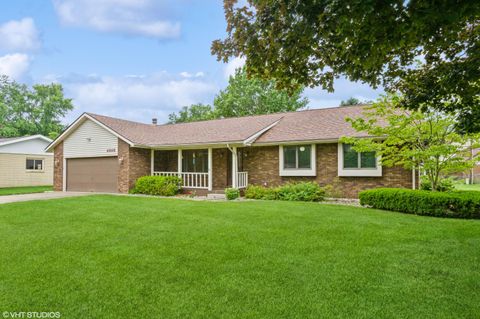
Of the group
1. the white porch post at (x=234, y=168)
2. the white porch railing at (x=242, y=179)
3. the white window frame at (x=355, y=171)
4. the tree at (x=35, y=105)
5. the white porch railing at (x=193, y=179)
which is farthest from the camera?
the tree at (x=35, y=105)

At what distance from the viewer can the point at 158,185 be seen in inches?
600

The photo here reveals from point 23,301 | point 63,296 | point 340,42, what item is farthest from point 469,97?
point 23,301

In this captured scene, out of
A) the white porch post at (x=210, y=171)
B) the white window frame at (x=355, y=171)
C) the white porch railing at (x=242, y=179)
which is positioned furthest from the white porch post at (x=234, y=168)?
the white window frame at (x=355, y=171)

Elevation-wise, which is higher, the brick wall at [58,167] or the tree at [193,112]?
the tree at [193,112]

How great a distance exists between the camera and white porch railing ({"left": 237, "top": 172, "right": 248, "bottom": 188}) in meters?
15.0

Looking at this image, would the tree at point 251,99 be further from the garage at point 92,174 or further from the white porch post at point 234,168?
the white porch post at point 234,168

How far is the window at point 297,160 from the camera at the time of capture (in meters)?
14.0

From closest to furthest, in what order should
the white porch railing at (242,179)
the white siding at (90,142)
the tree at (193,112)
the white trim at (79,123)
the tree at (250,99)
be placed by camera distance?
the white porch railing at (242,179) < the white trim at (79,123) < the white siding at (90,142) < the tree at (250,99) < the tree at (193,112)

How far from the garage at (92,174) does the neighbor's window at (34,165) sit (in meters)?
8.24

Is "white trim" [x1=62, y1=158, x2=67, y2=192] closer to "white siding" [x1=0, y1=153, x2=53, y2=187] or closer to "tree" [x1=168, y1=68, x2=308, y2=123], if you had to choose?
"white siding" [x1=0, y1=153, x2=53, y2=187]

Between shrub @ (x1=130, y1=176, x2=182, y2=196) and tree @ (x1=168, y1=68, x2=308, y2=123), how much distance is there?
69.1 feet

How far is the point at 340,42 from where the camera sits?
413cm

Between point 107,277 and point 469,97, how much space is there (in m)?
6.24

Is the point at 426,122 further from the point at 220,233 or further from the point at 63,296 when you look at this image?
the point at 63,296
